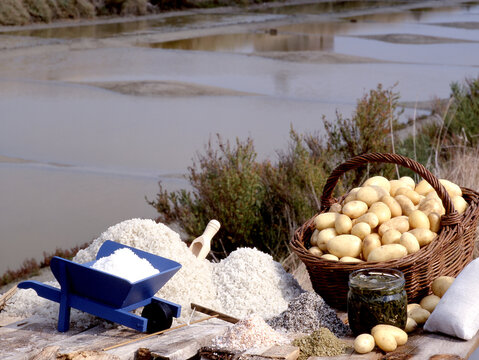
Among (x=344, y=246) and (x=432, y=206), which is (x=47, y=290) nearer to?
(x=344, y=246)

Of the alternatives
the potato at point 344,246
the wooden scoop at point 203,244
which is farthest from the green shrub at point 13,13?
the potato at point 344,246

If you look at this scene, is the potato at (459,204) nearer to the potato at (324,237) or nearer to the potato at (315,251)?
the potato at (324,237)

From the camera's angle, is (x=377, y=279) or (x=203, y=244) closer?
(x=377, y=279)

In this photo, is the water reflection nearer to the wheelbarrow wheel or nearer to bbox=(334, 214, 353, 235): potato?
bbox=(334, 214, 353, 235): potato

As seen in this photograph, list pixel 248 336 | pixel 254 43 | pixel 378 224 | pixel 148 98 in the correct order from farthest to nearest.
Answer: pixel 254 43, pixel 148 98, pixel 378 224, pixel 248 336

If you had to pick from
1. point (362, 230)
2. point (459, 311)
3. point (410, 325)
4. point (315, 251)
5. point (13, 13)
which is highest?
point (13, 13)

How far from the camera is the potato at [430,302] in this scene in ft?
13.0

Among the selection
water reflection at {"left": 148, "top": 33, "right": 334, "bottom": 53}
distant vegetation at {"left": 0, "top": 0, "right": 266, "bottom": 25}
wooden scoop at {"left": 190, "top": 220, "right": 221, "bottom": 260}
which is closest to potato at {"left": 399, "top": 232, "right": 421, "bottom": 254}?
wooden scoop at {"left": 190, "top": 220, "right": 221, "bottom": 260}

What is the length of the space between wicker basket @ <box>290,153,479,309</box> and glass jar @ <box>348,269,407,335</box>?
0.14 meters

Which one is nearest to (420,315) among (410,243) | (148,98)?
(410,243)

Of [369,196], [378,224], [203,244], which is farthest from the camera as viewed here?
[203,244]

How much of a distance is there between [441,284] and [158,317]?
4.73 feet

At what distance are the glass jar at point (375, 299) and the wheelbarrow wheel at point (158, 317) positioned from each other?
847 millimetres

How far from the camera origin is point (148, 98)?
42.7 feet
